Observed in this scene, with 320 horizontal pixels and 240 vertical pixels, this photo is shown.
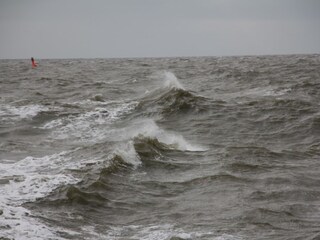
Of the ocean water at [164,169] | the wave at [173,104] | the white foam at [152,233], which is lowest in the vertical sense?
the white foam at [152,233]

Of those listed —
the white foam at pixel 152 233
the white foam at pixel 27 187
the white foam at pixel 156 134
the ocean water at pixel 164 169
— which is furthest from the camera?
the white foam at pixel 156 134

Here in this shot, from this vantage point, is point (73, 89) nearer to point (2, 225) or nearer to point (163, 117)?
point (163, 117)

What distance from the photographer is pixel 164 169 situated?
10523 millimetres

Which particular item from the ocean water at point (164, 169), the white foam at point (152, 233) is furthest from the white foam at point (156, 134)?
the white foam at point (152, 233)

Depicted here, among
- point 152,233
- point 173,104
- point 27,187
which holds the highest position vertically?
point 173,104

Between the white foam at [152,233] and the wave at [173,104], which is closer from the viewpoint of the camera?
the white foam at [152,233]

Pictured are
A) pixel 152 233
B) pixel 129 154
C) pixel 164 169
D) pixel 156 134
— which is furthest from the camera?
pixel 156 134

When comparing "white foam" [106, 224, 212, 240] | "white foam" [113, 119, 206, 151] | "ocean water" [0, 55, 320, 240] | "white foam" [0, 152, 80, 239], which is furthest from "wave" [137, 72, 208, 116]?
"white foam" [106, 224, 212, 240]

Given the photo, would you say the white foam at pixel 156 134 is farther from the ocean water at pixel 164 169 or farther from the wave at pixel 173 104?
the wave at pixel 173 104

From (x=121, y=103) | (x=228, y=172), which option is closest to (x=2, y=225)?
(x=228, y=172)

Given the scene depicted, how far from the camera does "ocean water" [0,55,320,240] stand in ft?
23.1

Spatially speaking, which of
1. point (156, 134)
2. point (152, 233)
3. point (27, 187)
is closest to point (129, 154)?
point (156, 134)

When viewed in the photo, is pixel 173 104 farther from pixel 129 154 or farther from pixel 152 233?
pixel 152 233

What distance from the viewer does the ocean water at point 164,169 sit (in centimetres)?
704
